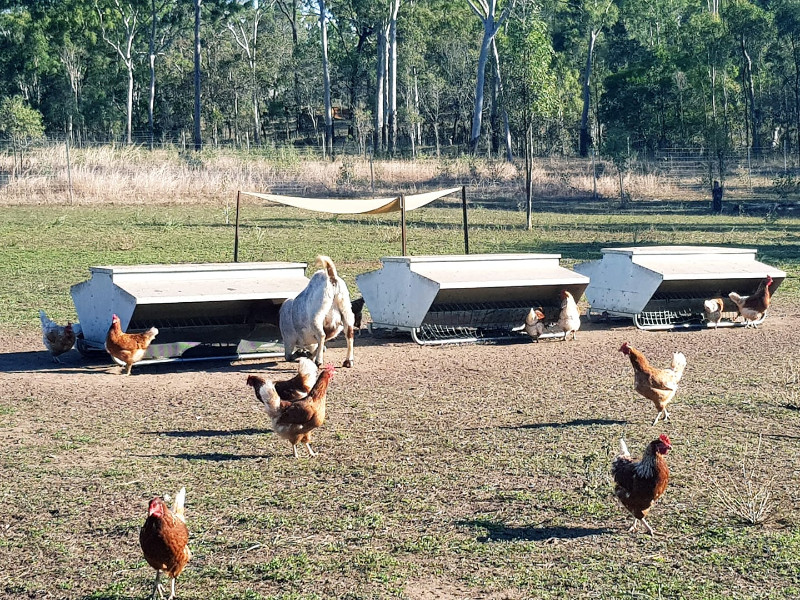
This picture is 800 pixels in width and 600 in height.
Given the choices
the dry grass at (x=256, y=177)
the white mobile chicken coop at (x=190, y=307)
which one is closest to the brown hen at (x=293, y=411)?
the white mobile chicken coop at (x=190, y=307)

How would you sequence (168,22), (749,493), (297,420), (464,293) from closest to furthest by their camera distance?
(749,493)
(297,420)
(464,293)
(168,22)

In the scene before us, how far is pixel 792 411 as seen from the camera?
9625mm

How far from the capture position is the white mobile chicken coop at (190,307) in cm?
1190

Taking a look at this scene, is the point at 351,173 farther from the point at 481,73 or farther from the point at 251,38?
the point at 251,38

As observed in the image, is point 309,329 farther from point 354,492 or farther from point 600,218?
point 600,218

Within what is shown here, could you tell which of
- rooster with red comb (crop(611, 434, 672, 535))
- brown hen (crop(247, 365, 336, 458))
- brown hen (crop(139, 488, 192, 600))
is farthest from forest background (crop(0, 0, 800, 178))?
brown hen (crop(139, 488, 192, 600))

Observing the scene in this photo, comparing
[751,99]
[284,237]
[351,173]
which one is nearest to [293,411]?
[284,237]

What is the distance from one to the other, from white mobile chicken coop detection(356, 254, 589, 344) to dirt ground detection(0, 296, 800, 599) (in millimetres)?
441

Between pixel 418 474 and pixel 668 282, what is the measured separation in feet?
26.5

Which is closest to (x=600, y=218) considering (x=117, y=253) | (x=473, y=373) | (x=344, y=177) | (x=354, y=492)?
(x=344, y=177)

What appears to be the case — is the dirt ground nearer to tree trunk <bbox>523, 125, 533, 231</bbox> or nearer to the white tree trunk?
tree trunk <bbox>523, 125, 533, 231</bbox>

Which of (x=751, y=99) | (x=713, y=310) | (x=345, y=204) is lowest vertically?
(x=713, y=310)

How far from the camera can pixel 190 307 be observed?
1233cm

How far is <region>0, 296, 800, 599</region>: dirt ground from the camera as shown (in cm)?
647
